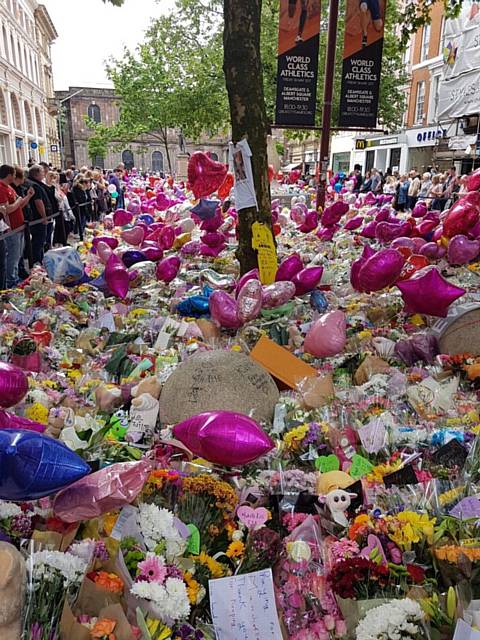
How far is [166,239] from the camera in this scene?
769 cm

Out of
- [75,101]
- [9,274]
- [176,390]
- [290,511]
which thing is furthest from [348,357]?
[75,101]

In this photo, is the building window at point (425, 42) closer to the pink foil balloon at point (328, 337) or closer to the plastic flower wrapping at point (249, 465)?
the plastic flower wrapping at point (249, 465)

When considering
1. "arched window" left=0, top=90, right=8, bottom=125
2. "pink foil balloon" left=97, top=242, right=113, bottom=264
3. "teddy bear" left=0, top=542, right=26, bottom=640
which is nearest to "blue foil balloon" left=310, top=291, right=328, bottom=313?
"pink foil balloon" left=97, top=242, right=113, bottom=264

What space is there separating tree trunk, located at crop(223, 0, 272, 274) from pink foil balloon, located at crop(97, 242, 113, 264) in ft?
6.48

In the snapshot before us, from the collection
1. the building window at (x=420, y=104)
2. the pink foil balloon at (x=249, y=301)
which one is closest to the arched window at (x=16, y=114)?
the building window at (x=420, y=104)

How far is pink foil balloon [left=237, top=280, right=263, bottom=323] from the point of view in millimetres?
4270

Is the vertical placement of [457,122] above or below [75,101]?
below

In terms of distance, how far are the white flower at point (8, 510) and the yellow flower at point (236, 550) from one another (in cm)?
75

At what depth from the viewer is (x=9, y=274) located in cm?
694

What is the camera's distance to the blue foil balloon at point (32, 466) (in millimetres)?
1676

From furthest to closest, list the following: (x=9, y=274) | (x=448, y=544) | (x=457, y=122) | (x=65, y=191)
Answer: (x=457, y=122) < (x=65, y=191) < (x=9, y=274) < (x=448, y=544)

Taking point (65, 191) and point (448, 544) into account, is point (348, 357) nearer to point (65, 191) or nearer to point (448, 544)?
point (448, 544)

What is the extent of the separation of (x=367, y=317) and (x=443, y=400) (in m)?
1.78

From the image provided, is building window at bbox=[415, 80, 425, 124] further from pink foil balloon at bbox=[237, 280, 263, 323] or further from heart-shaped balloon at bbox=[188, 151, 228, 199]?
pink foil balloon at bbox=[237, 280, 263, 323]
